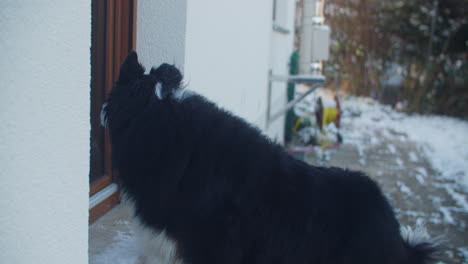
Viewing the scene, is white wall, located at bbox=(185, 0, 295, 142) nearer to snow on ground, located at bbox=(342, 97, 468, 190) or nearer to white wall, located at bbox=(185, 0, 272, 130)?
white wall, located at bbox=(185, 0, 272, 130)

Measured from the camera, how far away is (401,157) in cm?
742

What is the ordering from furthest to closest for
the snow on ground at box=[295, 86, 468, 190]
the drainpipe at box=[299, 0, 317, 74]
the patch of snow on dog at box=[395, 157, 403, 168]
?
1. the drainpipe at box=[299, 0, 317, 74]
2. the snow on ground at box=[295, 86, 468, 190]
3. the patch of snow on dog at box=[395, 157, 403, 168]

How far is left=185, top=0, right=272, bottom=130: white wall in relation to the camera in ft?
12.5

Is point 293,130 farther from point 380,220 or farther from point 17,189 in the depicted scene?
point 17,189

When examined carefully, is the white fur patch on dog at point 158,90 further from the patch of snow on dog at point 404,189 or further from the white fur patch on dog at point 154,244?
the patch of snow on dog at point 404,189

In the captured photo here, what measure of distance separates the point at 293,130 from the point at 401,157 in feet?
7.40

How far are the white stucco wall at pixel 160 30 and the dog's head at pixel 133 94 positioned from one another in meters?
0.98

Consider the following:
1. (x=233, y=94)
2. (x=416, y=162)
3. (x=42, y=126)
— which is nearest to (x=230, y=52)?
(x=233, y=94)

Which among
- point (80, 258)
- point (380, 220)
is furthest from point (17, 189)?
point (380, 220)

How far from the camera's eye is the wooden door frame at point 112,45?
10.3ft

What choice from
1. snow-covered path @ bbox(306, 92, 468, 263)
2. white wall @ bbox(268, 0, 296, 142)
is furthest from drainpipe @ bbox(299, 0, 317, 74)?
snow-covered path @ bbox(306, 92, 468, 263)

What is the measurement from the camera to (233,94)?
5.03 metres

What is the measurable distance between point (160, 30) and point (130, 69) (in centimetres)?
115

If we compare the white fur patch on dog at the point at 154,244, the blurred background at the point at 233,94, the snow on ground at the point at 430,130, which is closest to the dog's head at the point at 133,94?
the blurred background at the point at 233,94
